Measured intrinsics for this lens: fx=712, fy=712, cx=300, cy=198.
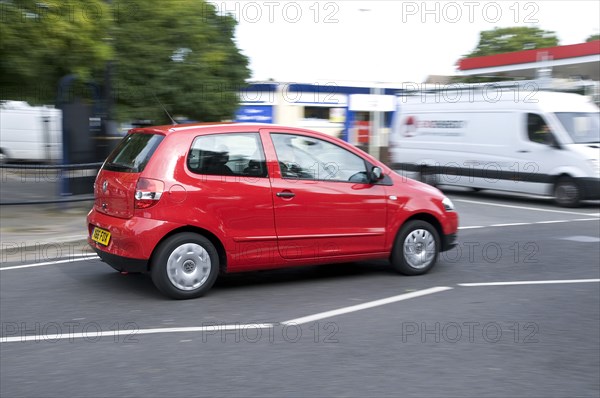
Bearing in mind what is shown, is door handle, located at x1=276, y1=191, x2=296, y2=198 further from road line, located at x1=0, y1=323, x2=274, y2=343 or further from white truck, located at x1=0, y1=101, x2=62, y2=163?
white truck, located at x1=0, y1=101, x2=62, y2=163

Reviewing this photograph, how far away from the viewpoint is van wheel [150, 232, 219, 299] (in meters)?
6.55

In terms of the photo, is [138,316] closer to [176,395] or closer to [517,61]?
[176,395]

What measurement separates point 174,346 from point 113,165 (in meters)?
2.42

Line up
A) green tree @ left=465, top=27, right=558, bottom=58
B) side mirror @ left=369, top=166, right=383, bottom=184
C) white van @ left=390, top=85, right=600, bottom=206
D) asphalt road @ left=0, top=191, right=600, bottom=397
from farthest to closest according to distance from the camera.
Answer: green tree @ left=465, top=27, right=558, bottom=58
white van @ left=390, top=85, right=600, bottom=206
side mirror @ left=369, top=166, right=383, bottom=184
asphalt road @ left=0, top=191, right=600, bottom=397

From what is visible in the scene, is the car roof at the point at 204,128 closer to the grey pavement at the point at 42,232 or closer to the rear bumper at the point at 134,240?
the rear bumper at the point at 134,240

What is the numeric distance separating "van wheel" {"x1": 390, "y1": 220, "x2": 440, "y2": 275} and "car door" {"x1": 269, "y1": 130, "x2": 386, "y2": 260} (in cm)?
25

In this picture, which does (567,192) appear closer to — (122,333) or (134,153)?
(134,153)

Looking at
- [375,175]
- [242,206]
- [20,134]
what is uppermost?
[20,134]

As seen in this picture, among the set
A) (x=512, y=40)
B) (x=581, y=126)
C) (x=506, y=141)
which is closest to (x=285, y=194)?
(x=506, y=141)

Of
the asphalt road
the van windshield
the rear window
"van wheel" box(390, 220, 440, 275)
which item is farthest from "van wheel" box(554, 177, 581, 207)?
the rear window

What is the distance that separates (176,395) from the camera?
4.36 metres

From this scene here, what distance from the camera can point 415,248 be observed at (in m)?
7.86

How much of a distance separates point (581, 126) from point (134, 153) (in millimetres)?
11372

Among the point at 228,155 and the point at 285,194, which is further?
the point at 285,194
